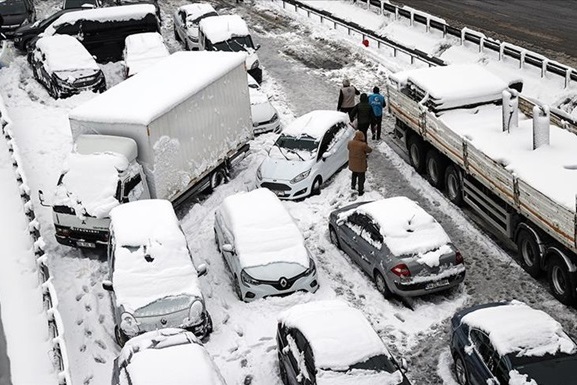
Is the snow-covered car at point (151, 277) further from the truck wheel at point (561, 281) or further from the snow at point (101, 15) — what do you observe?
the snow at point (101, 15)

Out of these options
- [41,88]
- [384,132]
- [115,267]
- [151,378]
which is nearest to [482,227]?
[384,132]

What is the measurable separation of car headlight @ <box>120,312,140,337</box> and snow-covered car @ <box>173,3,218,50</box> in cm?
1902

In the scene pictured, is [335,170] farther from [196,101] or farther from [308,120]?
[196,101]

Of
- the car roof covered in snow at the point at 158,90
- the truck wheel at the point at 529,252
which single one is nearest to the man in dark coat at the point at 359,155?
the car roof covered in snow at the point at 158,90

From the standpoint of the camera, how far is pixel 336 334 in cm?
1315

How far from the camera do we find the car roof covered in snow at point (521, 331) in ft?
41.3

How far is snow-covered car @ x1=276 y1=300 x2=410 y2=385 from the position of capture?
494 inches

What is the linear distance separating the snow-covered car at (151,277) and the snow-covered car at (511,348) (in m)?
4.76

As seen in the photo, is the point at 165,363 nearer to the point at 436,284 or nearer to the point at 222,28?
the point at 436,284

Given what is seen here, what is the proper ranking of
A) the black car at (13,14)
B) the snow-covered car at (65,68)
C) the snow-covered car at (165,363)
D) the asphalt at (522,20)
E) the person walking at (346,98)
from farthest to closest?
the black car at (13,14)
the asphalt at (522,20)
the snow-covered car at (65,68)
the person walking at (346,98)
the snow-covered car at (165,363)

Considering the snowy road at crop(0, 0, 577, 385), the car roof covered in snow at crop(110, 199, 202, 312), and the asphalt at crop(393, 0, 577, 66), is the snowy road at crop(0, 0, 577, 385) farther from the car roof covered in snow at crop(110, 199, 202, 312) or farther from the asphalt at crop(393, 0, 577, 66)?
the asphalt at crop(393, 0, 577, 66)

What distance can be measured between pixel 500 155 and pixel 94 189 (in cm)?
882

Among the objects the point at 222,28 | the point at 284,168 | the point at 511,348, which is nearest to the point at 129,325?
the point at 511,348

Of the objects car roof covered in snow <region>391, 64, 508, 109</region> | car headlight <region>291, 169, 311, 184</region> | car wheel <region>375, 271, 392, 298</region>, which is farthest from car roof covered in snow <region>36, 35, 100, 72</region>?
car wheel <region>375, 271, 392, 298</region>
